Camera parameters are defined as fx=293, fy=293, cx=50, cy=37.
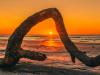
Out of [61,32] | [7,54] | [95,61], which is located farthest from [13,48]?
[95,61]

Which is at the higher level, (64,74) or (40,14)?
(40,14)

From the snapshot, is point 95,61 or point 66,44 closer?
point 95,61

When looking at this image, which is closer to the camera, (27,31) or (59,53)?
(27,31)

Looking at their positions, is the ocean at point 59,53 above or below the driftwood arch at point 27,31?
below

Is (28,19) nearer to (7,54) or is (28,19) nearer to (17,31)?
(17,31)

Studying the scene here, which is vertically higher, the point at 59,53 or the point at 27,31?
the point at 27,31

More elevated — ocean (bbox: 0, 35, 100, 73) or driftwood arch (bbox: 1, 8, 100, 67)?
driftwood arch (bbox: 1, 8, 100, 67)

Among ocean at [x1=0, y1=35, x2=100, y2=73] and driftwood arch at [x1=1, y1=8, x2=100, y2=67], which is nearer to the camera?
driftwood arch at [x1=1, y1=8, x2=100, y2=67]

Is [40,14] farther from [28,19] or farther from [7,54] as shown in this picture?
[7,54]

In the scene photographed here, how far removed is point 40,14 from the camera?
44.1 feet

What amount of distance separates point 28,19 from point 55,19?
1274 mm

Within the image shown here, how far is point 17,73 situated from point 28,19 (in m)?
2.56

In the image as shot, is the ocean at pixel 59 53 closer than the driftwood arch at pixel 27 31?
No

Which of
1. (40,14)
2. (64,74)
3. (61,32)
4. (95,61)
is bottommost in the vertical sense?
(64,74)
